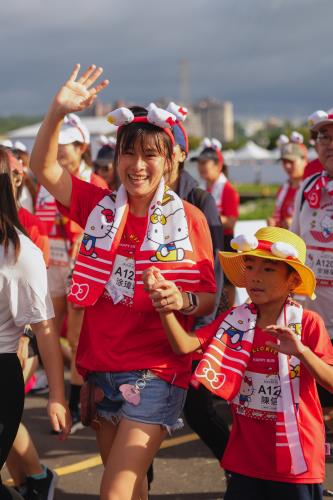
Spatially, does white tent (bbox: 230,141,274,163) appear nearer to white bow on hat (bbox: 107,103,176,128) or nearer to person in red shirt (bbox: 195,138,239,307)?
person in red shirt (bbox: 195,138,239,307)

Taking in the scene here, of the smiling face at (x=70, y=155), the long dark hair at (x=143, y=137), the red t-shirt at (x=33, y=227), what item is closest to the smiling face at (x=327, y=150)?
the long dark hair at (x=143, y=137)

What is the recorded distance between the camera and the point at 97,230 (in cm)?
322

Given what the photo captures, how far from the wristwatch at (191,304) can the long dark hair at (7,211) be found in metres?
0.71

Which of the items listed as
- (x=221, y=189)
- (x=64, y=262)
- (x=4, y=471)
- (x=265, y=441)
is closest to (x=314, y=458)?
(x=265, y=441)

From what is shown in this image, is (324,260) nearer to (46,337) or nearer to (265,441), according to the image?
(265,441)

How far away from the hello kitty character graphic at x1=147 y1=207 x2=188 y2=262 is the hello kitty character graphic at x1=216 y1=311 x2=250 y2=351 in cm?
33

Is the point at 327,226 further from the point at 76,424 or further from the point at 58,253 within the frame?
the point at 58,253

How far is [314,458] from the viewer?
9.83 ft

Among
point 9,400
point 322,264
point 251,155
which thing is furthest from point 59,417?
point 251,155

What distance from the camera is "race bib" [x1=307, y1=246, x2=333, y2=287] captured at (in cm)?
447

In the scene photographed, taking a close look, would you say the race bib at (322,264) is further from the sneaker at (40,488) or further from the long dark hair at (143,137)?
the sneaker at (40,488)

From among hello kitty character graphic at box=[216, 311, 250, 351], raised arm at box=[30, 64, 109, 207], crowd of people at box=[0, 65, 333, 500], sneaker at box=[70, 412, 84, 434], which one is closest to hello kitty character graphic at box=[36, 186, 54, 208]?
sneaker at box=[70, 412, 84, 434]

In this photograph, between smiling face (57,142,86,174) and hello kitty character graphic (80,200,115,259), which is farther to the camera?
smiling face (57,142,86,174)

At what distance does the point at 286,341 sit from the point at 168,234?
70cm
